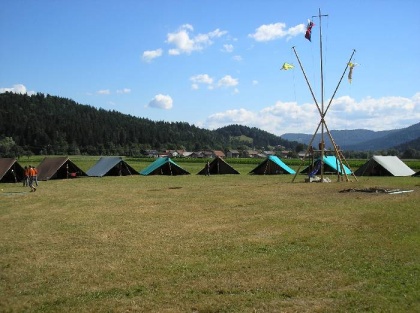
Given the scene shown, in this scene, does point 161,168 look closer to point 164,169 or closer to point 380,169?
point 164,169

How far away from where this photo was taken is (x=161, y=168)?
39.9m

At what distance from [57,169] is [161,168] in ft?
30.3

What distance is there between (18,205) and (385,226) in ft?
46.8

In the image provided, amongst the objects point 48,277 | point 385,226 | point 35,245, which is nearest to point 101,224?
point 35,245

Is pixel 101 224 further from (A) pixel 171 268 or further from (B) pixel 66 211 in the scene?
(A) pixel 171 268

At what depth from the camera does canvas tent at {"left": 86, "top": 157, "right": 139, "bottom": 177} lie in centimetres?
3850

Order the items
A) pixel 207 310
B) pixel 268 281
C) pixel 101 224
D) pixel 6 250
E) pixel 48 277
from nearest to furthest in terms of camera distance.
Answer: pixel 207 310 → pixel 268 281 → pixel 48 277 → pixel 6 250 → pixel 101 224

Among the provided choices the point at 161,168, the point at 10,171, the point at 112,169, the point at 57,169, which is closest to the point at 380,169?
the point at 161,168

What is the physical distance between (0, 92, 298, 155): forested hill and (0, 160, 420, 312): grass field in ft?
342

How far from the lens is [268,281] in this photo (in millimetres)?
7316

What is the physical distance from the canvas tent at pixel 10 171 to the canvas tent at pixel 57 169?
80.9 inches

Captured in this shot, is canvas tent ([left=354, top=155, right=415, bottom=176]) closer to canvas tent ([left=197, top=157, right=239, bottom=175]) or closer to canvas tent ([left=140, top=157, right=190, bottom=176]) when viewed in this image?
canvas tent ([left=197, top=157, right=239, bottom=175])

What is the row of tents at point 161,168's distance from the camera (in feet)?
108

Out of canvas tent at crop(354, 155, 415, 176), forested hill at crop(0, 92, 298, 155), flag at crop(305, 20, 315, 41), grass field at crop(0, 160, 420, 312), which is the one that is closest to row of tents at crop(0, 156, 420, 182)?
canvas tent at crop(354, 155, 415, 176)
